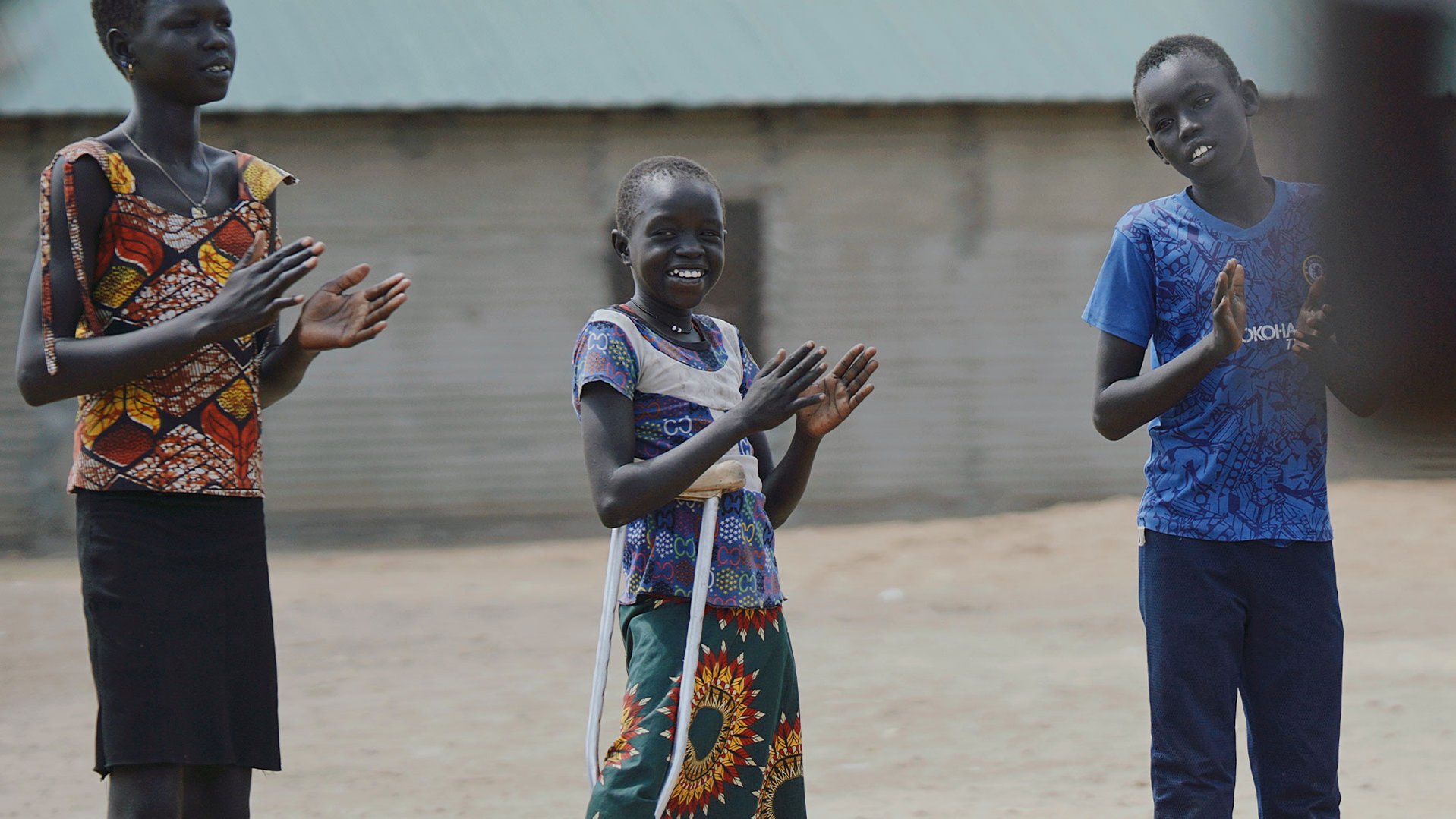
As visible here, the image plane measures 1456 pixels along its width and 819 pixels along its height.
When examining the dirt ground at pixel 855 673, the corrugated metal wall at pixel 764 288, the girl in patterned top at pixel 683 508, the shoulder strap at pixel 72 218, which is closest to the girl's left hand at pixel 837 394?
the girl in patterned top at pixel 683 508

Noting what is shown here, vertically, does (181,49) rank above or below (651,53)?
below

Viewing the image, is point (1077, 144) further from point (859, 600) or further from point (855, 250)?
point (859, 600)

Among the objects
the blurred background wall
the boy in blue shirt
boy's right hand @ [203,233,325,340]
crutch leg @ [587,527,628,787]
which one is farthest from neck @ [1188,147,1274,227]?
the blurred background wall

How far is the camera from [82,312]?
2215 mm

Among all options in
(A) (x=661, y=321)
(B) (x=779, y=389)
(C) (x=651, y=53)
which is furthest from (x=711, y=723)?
(C) (x=651, y=53)

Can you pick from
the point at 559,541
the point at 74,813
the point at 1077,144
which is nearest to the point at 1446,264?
the point at 74,813

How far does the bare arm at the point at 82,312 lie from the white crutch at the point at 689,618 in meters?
0.70

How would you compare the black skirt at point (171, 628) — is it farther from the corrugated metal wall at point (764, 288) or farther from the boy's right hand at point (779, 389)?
the corrugated metal wall at point (764, 288)

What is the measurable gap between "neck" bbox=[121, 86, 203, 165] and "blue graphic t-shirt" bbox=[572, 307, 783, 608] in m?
0.70

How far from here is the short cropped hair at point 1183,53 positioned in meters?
2.25

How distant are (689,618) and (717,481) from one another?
0.22 meters

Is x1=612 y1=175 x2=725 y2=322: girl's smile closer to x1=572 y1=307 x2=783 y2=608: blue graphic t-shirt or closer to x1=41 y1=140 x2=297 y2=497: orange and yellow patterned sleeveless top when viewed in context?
x1=572 y1=307 x2=783 y2=608: blue graphic t-shirt

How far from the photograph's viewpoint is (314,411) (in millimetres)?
10922

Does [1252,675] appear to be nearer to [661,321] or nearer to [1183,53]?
[1183,53]
